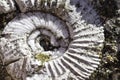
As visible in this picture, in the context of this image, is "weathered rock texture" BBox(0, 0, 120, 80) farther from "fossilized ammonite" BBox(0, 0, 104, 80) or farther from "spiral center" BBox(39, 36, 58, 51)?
"spiral center" BBox(39, 36, 58, 51)

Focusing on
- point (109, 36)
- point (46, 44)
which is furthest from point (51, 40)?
point (109, 36)

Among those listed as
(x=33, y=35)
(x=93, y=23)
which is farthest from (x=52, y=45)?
(x=93, y=23)

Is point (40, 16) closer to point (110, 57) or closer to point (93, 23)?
point (93, 23)

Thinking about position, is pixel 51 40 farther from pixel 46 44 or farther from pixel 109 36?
pixel 109 36

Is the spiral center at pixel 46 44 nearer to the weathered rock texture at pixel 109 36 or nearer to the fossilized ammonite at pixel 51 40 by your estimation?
the fossilized ammonite at pixel 51 40

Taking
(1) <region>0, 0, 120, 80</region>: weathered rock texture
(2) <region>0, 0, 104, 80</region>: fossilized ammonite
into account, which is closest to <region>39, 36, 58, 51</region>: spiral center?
(2) <region>0, 0, 104, 80</region>: fossilized ammonite

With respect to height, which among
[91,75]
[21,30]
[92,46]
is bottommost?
[91,75]

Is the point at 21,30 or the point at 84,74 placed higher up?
the point at 21,30

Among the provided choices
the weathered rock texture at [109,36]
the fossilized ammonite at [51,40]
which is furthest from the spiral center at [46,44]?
the weathered rock texture at [109,36]
